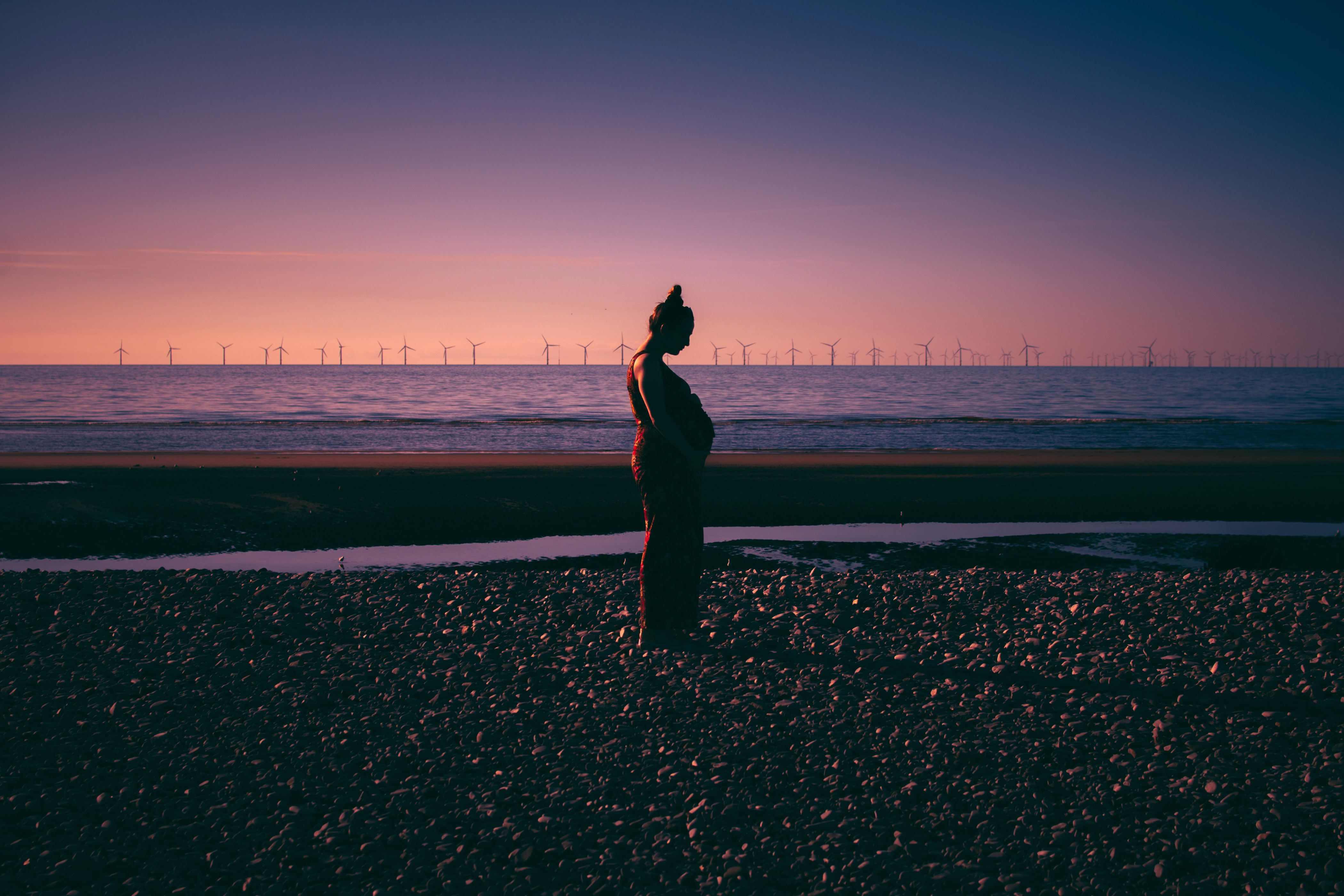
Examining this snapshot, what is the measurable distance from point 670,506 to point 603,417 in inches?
1764

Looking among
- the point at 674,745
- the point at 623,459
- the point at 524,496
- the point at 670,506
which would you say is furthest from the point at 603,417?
the point at 674,745

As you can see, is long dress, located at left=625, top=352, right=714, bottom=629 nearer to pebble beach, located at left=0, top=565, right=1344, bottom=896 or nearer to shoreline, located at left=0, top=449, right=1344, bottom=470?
pebble beach, located at left=0, top=565, right=1344, bottom=896

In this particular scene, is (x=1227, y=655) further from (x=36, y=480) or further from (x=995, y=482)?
(x=36, y=480)

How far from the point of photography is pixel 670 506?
6.70m

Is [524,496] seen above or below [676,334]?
below

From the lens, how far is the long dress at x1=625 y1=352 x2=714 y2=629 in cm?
652

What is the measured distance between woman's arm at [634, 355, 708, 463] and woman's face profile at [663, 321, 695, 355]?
0.20 meters

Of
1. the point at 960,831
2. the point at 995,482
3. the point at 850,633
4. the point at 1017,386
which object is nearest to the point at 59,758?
the point at 960,831

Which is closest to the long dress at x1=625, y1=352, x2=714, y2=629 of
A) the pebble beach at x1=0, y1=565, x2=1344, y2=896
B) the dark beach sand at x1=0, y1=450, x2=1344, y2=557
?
the pebble beach at x1=0, y1=565, x2=1344, y2=896

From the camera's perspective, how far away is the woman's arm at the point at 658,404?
6254 millimetres

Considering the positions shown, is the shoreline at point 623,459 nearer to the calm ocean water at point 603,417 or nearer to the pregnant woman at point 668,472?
the calm ocean water at point 603,417

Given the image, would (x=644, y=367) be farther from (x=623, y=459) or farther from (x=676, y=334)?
(x=623, y=459)

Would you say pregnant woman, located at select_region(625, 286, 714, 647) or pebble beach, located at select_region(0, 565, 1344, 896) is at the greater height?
pregnant woman, located at select_region(625, 286, 714, 647)

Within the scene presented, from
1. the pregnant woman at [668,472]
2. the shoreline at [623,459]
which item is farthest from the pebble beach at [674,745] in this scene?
the shoreline at [623,459]
